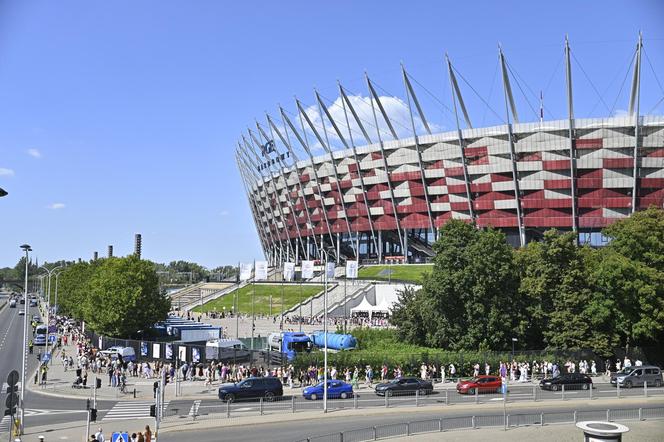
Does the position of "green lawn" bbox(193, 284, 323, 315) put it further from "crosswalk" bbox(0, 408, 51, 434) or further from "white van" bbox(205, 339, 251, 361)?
"crosswalk" bbox(0, 408, 51, 434)

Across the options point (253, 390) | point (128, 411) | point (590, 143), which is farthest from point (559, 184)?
point (128, 411)

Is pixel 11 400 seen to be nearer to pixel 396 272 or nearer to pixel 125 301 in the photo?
pixel 125 301

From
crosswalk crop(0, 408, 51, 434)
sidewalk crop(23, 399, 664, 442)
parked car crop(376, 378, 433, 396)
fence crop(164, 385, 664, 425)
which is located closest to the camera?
sidewalk crop(23, 399, 664, 442)

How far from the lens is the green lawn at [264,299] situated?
9806cm

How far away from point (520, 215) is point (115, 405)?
85.7 m

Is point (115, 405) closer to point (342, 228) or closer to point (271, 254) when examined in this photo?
point (342, 228)

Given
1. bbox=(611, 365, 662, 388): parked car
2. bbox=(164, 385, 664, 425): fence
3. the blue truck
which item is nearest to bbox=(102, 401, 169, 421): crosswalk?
bbox=(164, 385, 664, 425): fence

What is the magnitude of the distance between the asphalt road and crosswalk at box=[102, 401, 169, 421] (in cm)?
571

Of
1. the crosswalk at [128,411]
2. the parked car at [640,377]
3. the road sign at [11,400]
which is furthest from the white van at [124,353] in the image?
the parked car at [640,377]

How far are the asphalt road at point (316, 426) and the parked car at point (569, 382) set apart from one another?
5145 millimetres

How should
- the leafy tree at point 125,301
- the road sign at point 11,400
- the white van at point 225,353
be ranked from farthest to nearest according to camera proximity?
the leafy tree at point 125,301 < the white van at point 225,353 < the road sign at point 11,400

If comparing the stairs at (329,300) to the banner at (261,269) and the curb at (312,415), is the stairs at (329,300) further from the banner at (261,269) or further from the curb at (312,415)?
the curb at (312,415)

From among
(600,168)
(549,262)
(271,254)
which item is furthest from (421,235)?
(549,262)

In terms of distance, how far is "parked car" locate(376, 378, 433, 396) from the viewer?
3731cm
